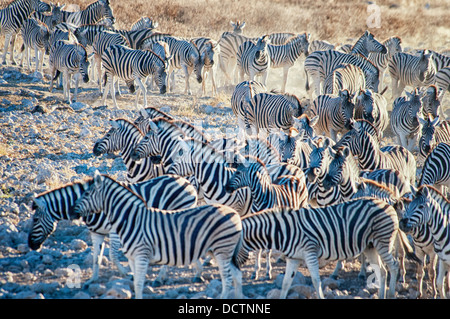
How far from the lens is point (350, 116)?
12500 mm

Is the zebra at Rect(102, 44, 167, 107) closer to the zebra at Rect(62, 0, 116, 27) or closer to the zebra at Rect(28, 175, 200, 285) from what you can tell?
the zebra at Rect(62, 0, 116, 27)

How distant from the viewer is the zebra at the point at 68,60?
14.7 meters

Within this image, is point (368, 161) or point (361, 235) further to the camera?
point (368, 161)

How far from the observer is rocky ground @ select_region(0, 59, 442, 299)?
7082 mm

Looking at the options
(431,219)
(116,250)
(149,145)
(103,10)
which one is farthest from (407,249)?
(103,10)

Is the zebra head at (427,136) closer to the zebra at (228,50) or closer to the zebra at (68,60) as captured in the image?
the zebra at (68,60)

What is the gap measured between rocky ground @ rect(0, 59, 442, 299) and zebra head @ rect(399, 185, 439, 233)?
42.5 inches

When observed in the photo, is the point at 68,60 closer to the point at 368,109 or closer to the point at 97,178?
the point at 368,109

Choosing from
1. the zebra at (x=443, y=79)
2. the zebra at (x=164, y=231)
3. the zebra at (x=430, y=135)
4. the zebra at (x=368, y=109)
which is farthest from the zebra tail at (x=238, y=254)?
the zebra at (x=443, y=79)

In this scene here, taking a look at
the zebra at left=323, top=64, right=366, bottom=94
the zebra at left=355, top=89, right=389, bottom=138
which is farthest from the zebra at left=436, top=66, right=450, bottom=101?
the zebra at left=355, top=89, right=389, bottom=138

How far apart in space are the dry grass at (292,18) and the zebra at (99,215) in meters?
17.6

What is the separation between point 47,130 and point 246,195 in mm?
6828
